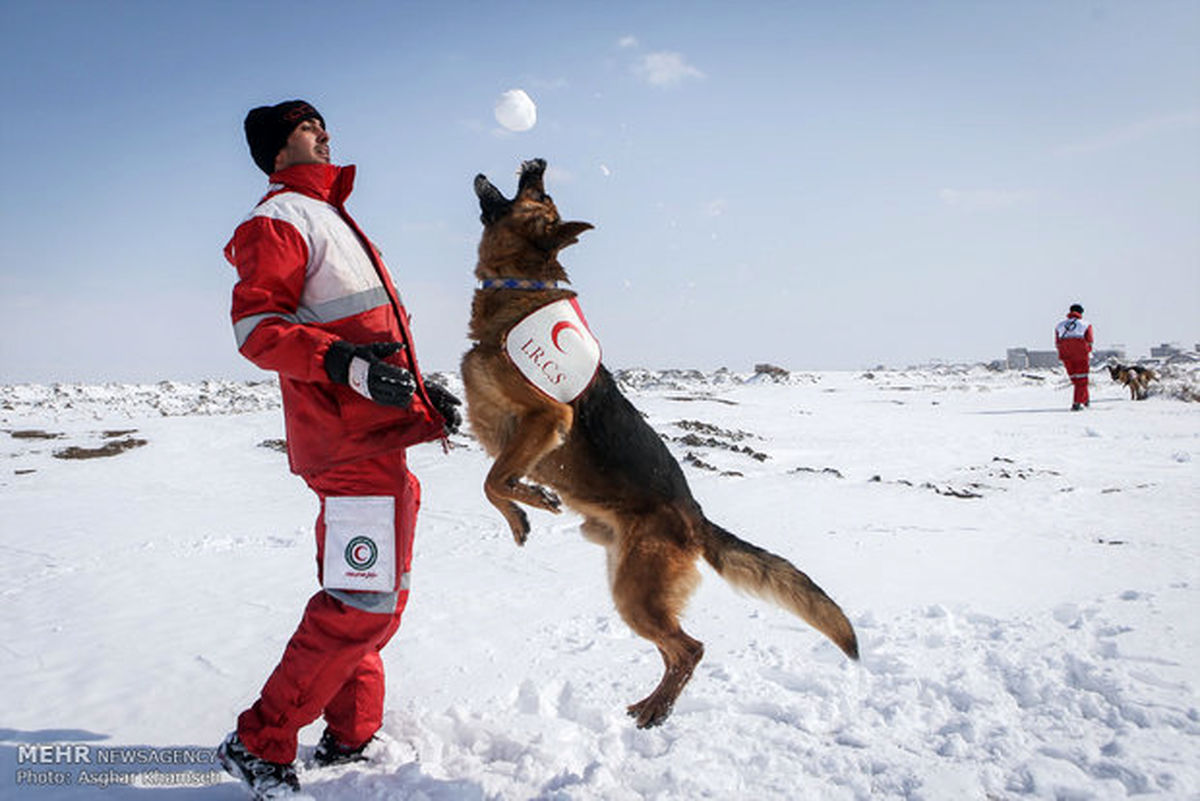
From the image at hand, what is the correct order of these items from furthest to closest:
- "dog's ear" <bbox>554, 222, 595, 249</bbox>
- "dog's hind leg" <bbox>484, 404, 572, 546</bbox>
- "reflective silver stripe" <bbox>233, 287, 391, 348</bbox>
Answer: "dog's ear" <bbox>554, 222, 595, 249</bbox> < "dog's hind leg" <bbox>484, 404, 572, 546</bbox> < "reflective silver stripe" <bbox>233, 287, 391, 348</bbox>

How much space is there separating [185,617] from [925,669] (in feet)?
12.5

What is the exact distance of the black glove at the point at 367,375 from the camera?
2043mm

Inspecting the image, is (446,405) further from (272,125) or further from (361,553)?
(272,125)

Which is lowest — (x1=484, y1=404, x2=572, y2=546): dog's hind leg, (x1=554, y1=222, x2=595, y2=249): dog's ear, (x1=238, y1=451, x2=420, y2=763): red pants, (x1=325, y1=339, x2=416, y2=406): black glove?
(x1=238, y1=451, x2=420, y2=763): red pants

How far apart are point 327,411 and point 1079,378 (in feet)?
56.7

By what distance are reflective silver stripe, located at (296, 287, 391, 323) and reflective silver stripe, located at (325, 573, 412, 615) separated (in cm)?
94

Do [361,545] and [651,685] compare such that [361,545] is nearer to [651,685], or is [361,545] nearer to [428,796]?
[428,796]

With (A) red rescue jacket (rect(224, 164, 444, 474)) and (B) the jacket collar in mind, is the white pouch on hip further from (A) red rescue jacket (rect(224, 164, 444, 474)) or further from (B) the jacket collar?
(B) the jacket collar

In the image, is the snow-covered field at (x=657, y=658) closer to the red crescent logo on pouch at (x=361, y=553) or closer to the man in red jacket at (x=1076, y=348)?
the red crescent logo on pouch at (x=361, y=553)

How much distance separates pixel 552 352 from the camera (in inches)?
102

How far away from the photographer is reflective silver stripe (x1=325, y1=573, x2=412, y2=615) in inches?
87.8

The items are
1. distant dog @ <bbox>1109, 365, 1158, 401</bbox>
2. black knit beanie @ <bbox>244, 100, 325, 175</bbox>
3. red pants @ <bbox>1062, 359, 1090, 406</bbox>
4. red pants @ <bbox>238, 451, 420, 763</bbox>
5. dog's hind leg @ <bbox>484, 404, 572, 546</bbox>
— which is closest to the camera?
red pants @ <bbox>238, 451, 420, 763</bbox>

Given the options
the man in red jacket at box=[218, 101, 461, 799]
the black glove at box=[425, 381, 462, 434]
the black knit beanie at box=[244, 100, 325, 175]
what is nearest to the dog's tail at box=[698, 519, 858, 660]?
the black glove at box=[425, 381, 462, 434]

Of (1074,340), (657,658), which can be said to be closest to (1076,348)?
(1074,340)
